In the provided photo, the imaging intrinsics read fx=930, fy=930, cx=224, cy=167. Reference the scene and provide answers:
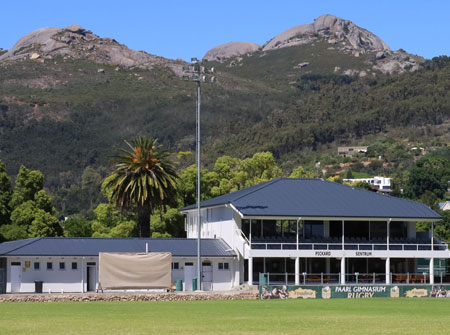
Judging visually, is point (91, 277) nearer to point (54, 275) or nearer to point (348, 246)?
point (54, 275)

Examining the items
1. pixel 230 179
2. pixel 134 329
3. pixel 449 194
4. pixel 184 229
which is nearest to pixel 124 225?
pixel 184 229

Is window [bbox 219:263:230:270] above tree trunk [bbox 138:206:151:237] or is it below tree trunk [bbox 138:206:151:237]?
below

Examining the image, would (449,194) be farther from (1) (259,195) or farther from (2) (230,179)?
(1) (259,195)

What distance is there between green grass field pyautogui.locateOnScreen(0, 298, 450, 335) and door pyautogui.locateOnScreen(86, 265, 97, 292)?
60.6 feet

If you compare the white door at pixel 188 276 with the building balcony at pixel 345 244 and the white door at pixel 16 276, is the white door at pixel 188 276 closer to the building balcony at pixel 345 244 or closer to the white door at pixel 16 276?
the building balcony at pixel 345 244

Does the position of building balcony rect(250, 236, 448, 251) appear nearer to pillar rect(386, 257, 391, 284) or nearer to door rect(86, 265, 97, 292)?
pillar rect(386, 257, 391, 284)

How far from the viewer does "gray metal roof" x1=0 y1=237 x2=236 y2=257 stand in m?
61.4

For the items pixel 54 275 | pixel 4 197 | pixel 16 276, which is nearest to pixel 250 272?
pixel 54 275

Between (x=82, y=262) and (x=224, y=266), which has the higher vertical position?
(x=82, y=262)

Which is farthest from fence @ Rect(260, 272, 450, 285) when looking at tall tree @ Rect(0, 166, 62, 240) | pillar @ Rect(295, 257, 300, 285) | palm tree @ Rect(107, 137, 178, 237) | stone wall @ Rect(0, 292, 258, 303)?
tall tree @ Rect(0, 166, 62, 240)

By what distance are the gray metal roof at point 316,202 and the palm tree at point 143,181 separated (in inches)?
190

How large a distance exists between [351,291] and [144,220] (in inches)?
972

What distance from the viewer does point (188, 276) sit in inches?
2534

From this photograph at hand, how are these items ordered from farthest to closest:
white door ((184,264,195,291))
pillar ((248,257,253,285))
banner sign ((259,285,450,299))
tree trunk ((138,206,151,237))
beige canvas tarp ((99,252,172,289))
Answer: tree trunk ((138,206,151,237))
white door ((184,264,195,291))
pillar ((248,257,253,285))
beige canvas tarp ((99,252,172,289))
banner sign ((259,285,450,299))
